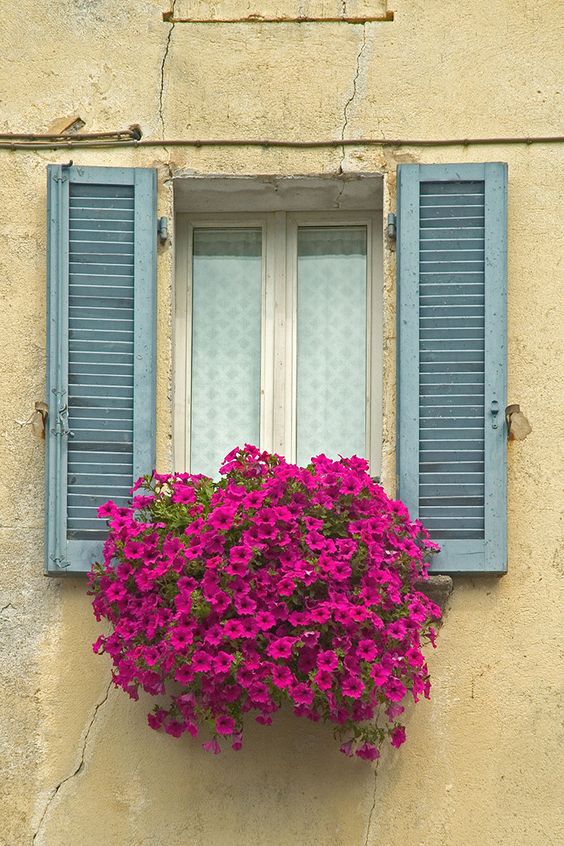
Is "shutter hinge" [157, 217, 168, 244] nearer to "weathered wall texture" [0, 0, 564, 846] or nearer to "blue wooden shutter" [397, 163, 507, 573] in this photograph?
"weathered wall texture" [0, 0, 564, 846]

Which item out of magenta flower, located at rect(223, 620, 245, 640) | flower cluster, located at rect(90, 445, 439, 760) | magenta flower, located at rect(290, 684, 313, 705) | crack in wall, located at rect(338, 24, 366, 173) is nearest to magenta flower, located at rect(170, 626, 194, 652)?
flower cluster, located at rect(90, 445, 439, 760)

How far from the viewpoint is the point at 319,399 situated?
6160 mm

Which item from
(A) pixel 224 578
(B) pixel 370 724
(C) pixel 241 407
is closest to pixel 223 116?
(C) pixel 241 407

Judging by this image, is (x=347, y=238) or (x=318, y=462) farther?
(x=347, y=238)

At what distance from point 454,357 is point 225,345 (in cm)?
88

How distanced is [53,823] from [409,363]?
6.41ft

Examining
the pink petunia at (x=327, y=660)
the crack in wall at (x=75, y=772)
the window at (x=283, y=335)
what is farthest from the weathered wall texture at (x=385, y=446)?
the pink petunia at (x=327, y=660)

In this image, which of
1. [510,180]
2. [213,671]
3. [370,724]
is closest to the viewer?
[213,671]

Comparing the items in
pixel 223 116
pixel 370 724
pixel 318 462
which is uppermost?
pixel 223 116

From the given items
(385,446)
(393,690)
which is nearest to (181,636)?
(393,690)

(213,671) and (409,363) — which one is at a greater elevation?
(409,363)

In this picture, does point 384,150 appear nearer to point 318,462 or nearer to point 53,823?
point 318,462

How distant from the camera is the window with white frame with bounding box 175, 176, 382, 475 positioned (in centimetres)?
614

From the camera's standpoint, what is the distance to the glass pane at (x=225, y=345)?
616 cm
